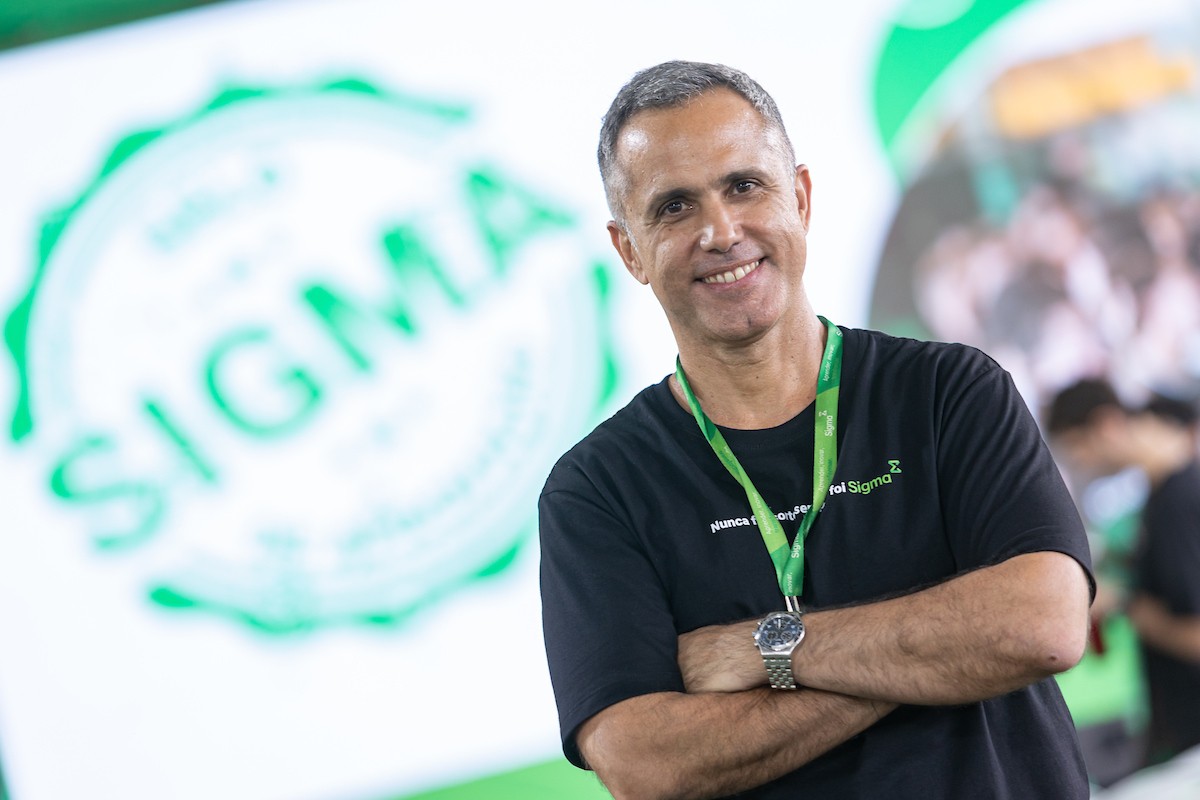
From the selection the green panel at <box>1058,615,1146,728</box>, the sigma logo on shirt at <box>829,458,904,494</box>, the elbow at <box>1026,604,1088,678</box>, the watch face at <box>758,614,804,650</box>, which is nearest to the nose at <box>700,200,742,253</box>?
the sigma logo on shirt at <box>829,458,904,494</box>

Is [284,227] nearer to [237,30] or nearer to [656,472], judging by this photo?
[237,30]

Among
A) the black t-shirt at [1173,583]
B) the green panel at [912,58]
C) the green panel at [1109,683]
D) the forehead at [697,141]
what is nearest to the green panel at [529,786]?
the green panel at [1109,683]

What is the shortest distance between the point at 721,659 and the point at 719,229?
24.2 inches

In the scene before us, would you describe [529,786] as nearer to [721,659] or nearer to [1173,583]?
[1173,583]

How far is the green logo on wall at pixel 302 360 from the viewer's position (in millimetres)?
3955

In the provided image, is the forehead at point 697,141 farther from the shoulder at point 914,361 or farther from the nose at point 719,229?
the shoulder at point 914,361

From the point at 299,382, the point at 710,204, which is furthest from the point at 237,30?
the point at 710,204

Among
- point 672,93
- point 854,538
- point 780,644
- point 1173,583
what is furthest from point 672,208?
point 1173,583

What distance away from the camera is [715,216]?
181cm

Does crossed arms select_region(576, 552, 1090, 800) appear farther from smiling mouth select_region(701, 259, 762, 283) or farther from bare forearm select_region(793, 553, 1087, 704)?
smiling mouth select_region(701, 259, 762, 283)

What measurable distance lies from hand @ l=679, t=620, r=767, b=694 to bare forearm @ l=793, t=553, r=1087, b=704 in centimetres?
6

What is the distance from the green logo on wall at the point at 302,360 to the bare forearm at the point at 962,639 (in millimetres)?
2428

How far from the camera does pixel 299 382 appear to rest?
3.99 m

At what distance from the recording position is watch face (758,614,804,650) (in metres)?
1.63
